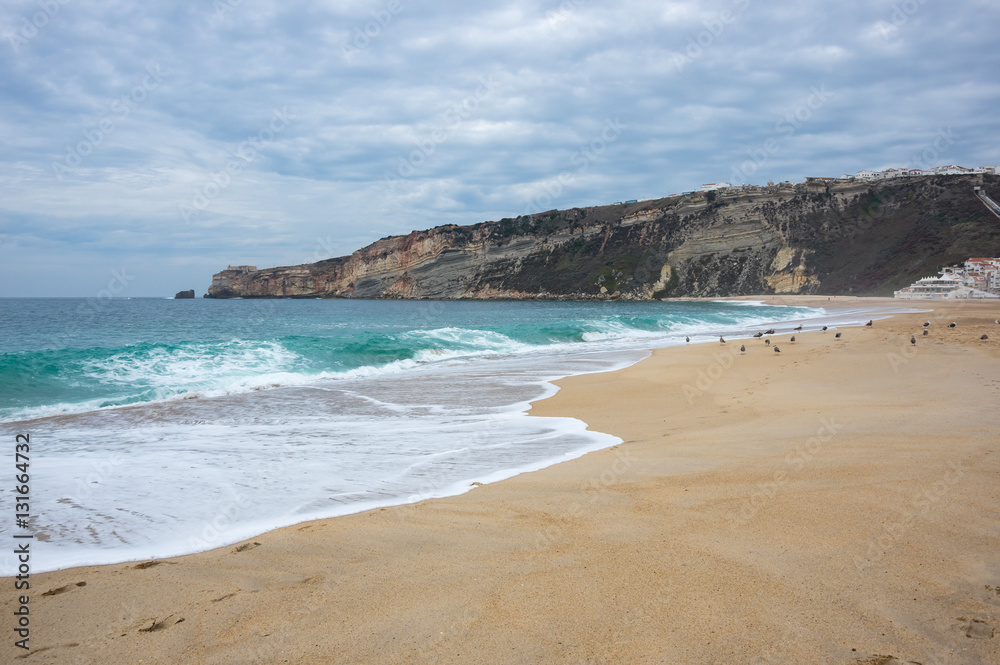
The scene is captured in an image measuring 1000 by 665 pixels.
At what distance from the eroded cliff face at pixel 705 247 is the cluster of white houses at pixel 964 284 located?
710 centimetres

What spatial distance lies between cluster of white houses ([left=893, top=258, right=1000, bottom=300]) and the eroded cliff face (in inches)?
279

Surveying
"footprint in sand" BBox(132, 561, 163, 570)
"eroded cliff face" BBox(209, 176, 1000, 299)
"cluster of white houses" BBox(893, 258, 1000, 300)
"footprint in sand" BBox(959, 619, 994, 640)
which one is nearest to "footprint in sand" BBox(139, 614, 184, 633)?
"footprint in sand" BBox(132, 561, 163, 570)

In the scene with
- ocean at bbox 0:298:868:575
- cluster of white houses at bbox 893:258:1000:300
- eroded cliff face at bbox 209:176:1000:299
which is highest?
eroded cliff face at bbox 209:176:1000:299

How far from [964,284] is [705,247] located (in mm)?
33298

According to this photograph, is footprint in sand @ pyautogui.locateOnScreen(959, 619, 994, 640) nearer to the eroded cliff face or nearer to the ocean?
the ocean

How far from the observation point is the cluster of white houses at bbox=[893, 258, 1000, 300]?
1899 inches

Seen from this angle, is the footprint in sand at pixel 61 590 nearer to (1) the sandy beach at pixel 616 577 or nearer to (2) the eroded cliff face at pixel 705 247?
(1) the sandy beach at pixel 616 577

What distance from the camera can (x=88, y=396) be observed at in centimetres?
1050

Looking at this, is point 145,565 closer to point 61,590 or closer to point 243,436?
point 61,590

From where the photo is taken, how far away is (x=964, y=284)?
167 ft

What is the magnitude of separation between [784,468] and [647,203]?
330ft

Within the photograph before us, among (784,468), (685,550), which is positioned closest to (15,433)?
(685,550)

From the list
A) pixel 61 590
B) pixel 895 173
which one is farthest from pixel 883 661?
pixel 895 173

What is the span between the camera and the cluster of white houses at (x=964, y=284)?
4822 cm
